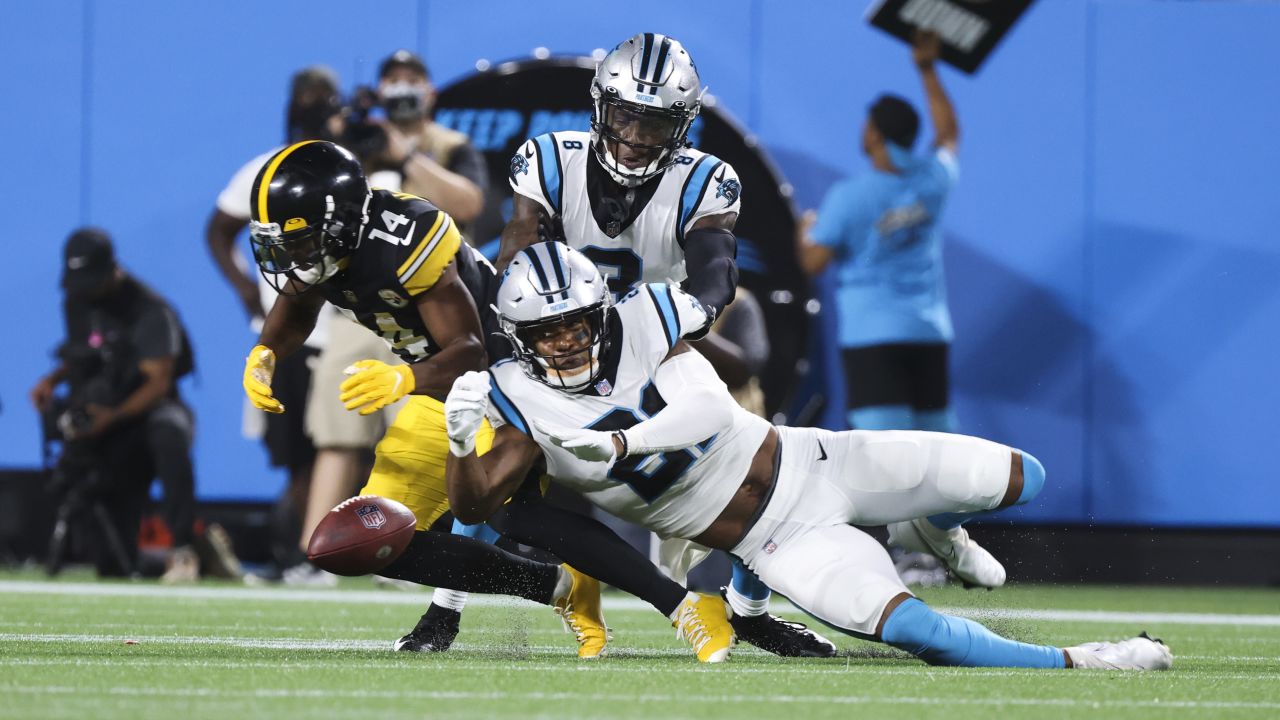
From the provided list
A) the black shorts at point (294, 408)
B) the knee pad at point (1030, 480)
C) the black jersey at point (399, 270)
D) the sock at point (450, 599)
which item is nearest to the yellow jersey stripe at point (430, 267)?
the black jersey at point (399, 270)

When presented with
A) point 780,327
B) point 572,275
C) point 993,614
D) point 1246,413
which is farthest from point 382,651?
point 1246,413

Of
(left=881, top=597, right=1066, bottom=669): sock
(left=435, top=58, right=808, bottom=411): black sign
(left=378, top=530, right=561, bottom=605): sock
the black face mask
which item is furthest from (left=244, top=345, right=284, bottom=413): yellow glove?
(left=435, top=58, right=808, bottom=411): black sign

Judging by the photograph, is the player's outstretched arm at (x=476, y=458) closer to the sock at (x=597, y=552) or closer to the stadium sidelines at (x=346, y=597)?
the sock at (x=597, y=552)

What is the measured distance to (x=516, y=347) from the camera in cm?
396

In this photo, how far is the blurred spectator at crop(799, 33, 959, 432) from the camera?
7.61 m

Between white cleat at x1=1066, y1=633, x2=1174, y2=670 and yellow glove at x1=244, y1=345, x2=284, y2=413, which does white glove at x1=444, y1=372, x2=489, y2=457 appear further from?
white cleat at x1=1066, y1=633, x2=1174, y2=670

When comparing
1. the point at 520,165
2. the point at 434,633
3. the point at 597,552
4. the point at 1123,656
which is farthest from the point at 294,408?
the point at 1123,656

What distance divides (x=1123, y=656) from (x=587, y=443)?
4.24 ft

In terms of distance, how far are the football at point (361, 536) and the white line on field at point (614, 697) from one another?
71 cm

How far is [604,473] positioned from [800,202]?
448 centimetres

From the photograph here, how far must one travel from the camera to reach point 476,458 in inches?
148

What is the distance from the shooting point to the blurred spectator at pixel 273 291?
23.5 feet

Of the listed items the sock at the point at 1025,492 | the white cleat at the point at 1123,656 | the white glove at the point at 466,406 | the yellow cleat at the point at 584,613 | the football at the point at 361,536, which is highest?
the white glove at the point at 466,406

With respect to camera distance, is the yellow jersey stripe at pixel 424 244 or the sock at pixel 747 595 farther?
the sock at pixel 747 595
